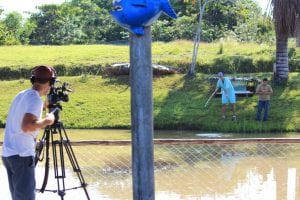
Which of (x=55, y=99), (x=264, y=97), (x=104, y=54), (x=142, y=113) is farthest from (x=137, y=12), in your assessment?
(x=104, y=54)

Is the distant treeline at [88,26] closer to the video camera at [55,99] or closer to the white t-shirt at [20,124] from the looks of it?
the video camera at [55,99]

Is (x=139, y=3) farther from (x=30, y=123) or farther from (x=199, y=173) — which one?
(x=199, y=173)

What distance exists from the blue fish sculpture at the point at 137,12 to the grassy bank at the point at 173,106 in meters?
14.4

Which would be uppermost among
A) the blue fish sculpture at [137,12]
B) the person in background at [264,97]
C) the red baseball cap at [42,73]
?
the blue fish sculpture at [137,12]

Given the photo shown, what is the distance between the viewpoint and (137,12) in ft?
8.66

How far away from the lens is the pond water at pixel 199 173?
8.11 m

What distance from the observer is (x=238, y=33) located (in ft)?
124

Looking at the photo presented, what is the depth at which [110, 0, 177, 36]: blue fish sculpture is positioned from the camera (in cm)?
264

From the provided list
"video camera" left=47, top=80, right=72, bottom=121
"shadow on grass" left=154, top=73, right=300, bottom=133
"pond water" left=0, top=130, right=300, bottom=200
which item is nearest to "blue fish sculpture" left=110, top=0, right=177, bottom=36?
"video camera" left=47, top=80, right=72, bottom=121

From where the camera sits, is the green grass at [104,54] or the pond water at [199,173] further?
the green grass at [104,54]

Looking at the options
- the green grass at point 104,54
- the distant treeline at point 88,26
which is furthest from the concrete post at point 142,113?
the distant treeline at point 88,26

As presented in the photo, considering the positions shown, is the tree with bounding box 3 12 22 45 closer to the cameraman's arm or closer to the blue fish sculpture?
the cameraman's arm

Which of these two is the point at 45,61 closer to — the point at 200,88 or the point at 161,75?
the point at 161,75

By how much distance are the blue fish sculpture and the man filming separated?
6.15 ft
